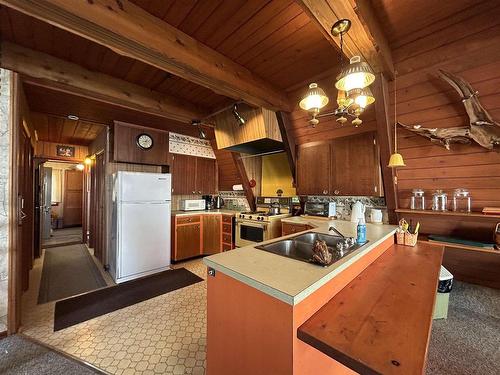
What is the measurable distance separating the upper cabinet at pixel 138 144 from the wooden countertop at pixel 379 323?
3.69m

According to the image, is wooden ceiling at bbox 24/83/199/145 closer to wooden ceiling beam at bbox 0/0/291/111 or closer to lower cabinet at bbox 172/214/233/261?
wooden ceiling beam at bbox 0/0/291/111

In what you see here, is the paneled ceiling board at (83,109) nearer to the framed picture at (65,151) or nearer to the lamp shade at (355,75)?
the framed picture at (65,151)

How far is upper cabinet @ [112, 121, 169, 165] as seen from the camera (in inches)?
138

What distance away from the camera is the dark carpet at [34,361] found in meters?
1.61

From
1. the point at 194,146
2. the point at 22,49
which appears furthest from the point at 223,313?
the point at 194,146

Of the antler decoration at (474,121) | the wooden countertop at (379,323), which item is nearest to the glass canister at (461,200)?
the antler decoration at (474,121)

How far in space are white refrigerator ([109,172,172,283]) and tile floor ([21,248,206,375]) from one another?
84 centimetres

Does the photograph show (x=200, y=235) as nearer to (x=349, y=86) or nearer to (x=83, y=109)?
(x=83, y=109)

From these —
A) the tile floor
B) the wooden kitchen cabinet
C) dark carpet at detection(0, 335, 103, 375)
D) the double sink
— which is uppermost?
the double sink

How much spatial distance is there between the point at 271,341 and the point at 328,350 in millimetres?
273

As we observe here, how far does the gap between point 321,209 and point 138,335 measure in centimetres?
273

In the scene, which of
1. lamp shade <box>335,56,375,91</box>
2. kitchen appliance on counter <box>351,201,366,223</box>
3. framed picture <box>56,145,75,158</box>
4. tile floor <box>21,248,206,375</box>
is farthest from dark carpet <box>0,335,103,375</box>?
framed picture <box>56,145,75,158</box>

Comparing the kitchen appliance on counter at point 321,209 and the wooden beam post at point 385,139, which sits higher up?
the wooden beam post at point 385,139

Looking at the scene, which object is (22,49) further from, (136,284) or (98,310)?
(136,284)
